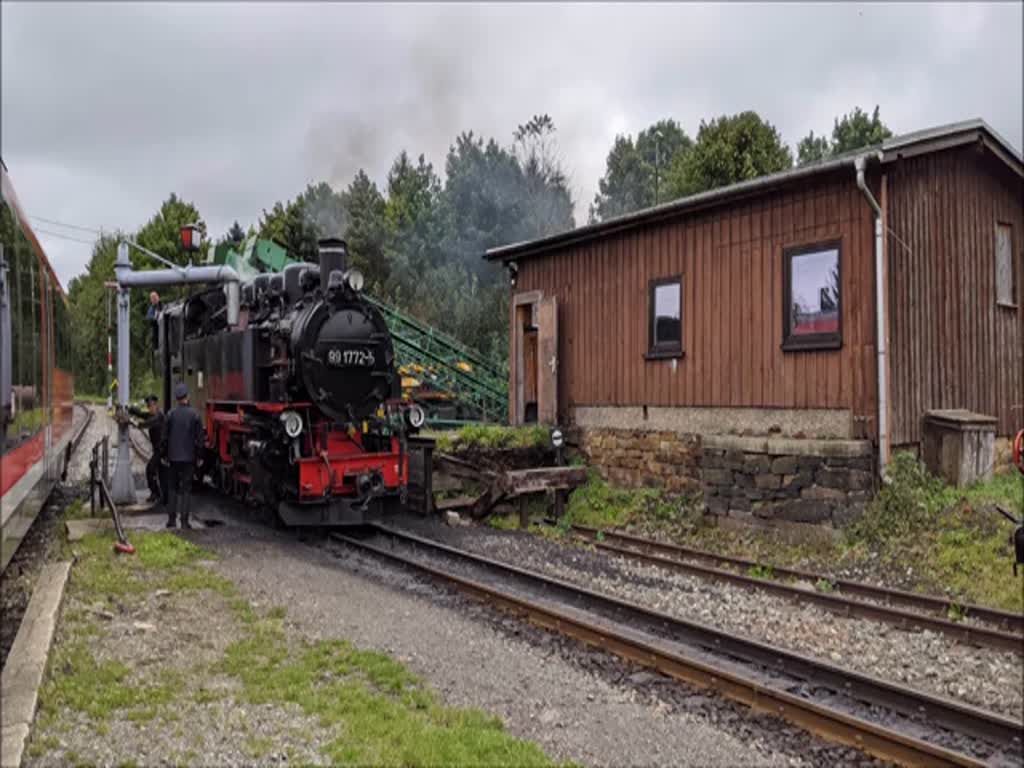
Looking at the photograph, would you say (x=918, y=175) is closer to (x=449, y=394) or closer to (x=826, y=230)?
(x=826, y=230)

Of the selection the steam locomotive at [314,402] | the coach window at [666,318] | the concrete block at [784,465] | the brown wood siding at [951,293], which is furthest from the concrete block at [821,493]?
the steam locomotive at [314,402]

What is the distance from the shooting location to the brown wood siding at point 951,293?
34.3 ft

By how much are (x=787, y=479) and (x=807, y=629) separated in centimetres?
354

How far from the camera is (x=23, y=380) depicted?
5.89 m

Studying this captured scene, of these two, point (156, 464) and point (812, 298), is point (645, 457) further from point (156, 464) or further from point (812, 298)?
point (156, 464)

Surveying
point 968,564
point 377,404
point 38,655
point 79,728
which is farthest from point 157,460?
point 968,564

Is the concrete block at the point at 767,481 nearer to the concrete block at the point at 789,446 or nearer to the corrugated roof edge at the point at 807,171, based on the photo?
the concrete block at the point at 789,446

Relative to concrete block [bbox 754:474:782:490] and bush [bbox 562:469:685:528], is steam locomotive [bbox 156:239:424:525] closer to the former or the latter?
bush [bbox 562:469:685:528]

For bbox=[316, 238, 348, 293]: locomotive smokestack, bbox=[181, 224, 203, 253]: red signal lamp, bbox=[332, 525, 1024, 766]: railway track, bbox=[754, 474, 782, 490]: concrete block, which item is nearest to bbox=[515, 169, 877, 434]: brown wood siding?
bbox=[754, 474, 782, 490]: concrete block

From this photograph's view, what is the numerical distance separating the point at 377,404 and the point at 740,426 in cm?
474

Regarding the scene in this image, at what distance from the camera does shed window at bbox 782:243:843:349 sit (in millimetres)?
10609

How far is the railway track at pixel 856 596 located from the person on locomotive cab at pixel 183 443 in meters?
5.23

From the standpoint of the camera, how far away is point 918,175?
10.8m

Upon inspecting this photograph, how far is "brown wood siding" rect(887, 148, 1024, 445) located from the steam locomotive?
608 cm
